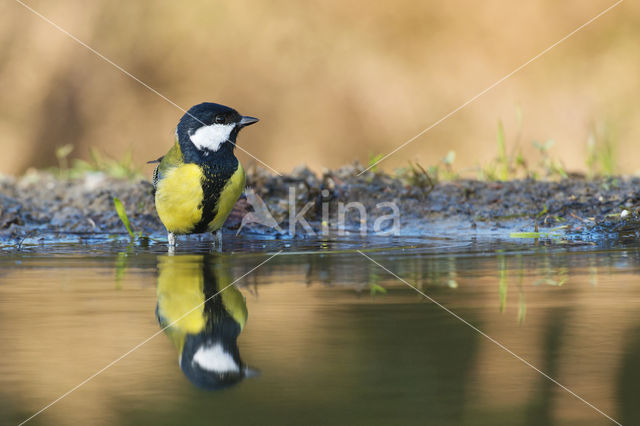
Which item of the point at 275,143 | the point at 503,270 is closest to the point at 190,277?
the point at 503,270

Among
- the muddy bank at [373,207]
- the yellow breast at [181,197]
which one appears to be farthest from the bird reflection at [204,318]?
the muddy bank at [373,207]

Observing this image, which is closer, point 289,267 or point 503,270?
point 503,270

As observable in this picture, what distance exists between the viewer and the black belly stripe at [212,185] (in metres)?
4.99

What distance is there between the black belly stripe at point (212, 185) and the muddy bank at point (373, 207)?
2.43 feet

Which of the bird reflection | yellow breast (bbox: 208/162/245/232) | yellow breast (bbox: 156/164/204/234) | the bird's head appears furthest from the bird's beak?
the bird reflection

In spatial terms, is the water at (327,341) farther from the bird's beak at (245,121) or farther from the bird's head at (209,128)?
the bird's beak at (245,121)

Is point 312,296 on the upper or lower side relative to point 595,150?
lower

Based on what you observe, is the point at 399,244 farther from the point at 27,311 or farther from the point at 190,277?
the point at 27,311

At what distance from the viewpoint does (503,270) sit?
394cm

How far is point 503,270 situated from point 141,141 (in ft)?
27.3

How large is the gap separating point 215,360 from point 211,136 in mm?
2943

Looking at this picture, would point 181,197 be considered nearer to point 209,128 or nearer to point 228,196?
point 228,196

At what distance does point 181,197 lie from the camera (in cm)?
499

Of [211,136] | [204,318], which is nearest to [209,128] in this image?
[211,136]
